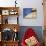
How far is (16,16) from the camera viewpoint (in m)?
4.75

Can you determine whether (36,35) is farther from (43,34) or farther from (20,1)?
(20,1)

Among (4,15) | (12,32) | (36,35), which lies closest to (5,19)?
(4,15)

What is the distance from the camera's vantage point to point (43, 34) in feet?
15.6

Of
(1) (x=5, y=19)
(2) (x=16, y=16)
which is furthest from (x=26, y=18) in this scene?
(1) (x=5, y=19)

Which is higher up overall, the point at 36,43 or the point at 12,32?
the point at 12,32

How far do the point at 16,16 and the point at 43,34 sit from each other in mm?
935

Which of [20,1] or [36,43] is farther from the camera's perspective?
[20,1]

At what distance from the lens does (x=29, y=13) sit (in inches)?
188

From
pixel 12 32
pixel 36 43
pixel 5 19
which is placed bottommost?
pixel 36 43

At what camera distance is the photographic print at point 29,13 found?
476 cm

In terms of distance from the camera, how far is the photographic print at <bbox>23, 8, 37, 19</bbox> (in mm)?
4761

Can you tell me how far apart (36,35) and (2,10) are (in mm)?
1195

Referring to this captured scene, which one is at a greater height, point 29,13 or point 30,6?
point 30,6

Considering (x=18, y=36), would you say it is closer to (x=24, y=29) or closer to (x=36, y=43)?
(x=24, y=29)
